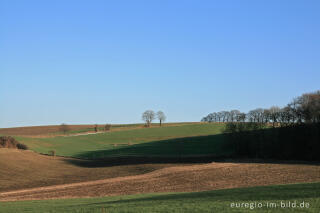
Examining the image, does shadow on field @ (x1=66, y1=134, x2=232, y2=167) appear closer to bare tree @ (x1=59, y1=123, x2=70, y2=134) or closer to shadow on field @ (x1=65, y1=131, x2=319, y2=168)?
shadow on field @ (x1=65, y1=131, x2=319, y2=168)

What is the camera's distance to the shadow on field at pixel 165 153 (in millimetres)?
51016

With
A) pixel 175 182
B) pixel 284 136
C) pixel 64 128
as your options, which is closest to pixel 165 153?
pixel 284 136

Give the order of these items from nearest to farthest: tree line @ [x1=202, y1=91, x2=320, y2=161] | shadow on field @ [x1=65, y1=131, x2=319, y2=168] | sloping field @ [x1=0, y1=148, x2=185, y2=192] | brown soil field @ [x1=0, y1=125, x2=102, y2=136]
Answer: sloping field @ [x1=0, y1=148, x2=185, y2=192], tree line @ [x1=202, y1=91, x2=320, y2=161], shadow on field @ [x1=65, y1=131, x2=319, y2=168], brown soil field @ [x1=0, y1=125, x2=102, y2=136]

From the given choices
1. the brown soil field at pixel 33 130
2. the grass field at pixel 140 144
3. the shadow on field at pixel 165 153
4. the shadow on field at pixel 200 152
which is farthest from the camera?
the brown soil field at pixel 33 130

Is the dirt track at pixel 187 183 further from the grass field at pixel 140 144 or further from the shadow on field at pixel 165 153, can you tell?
the grass field at pixel 140 144

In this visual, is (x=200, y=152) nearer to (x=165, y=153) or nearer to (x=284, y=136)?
(x=165, y=153)

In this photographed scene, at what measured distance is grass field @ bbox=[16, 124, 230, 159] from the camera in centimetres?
6081

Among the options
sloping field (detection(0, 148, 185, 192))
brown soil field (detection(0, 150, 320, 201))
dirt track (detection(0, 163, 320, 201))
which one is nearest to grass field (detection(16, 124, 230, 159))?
sloping field (detection(0, 148, 185, 192))

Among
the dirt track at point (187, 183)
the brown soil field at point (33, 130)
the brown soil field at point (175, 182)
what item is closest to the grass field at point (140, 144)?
the brown soil field at point (175, 182)

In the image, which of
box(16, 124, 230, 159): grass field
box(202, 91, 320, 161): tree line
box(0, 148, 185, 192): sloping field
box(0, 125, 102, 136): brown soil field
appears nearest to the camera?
box(0, 148, 185, 192): sloping field

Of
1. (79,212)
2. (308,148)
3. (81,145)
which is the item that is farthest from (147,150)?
(79,212)

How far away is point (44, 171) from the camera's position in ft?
136

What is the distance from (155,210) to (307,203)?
4.66 metres

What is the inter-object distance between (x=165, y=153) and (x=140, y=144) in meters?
12.1
